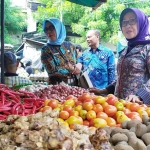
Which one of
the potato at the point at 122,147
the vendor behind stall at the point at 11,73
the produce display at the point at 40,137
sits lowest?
the vendor behind stall at the point at 11,73

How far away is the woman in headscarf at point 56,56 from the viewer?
4977 mm

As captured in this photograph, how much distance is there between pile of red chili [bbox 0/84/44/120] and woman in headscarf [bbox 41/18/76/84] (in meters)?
1.57

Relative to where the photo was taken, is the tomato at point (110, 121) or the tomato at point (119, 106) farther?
the tomato at point (119, 106)

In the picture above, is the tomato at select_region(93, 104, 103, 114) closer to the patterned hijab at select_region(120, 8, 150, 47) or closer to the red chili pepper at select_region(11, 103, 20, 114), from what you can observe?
the red chili pepper at select_region(11, 103, 20, 114)

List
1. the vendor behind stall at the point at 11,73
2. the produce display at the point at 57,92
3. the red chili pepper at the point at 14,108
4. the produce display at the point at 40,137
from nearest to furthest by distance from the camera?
the produce display at the point at 40,137
the red chili pepper at the point at 14,108
the produce display at the point at 57,92
the vendor behind stall at the point at 11,73

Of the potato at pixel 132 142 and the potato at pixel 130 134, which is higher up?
the potato at pixel 130 134

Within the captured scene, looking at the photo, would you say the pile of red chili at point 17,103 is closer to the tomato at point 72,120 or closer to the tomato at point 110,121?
the tomato at point 72,120

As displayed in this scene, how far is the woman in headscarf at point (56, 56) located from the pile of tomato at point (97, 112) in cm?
201

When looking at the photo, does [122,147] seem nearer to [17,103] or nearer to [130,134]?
[130,134]

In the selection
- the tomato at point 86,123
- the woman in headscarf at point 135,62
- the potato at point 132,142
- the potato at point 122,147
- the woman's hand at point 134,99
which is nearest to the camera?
the potato at point 122,147

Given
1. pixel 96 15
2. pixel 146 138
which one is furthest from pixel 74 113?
pixel 96 15

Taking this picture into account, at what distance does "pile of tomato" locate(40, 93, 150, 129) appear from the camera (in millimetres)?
2490

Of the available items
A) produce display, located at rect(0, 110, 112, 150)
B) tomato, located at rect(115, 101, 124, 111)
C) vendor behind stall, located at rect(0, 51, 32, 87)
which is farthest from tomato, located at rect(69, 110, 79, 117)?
vendor behind stall, located at rect(0, 51, 32, 87)

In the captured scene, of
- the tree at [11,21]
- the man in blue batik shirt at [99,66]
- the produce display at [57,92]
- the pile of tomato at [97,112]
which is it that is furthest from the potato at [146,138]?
the tree at [11,21]
